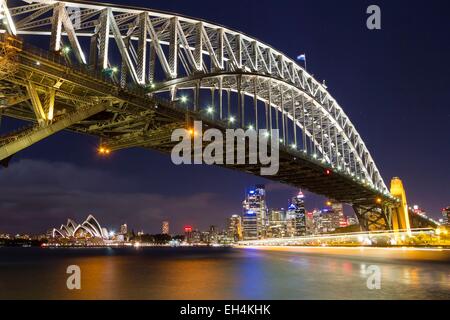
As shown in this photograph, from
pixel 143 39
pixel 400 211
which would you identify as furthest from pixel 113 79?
pixel 400 211

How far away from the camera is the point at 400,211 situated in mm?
96188

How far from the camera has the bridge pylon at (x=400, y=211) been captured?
94.9 m

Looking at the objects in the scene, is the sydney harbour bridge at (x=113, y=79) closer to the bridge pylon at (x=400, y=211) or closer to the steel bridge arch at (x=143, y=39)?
the steel bridge arch at (x=143, y=39)

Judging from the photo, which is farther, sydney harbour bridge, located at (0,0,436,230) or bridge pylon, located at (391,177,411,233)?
bridge pylon, located at (391,177,411,233)

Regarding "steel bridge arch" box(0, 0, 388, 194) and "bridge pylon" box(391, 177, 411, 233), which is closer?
"steel bridge arch" box(0, 0, 388, 194)

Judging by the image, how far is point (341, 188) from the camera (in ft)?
267

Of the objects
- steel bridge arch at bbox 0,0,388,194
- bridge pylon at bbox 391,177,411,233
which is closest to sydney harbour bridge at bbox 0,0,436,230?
steel bridge arch at bbox 0,0,388,194

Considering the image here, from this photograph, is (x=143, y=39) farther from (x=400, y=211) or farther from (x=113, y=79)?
(x=400, y=211)

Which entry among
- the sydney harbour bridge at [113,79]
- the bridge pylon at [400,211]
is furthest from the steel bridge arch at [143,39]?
the bridge pylon at [400,211]

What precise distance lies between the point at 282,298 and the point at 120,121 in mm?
23775

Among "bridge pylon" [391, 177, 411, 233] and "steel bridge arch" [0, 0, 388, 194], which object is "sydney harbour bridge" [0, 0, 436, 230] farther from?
"bridge pylon" [391, 177, 411, 233]

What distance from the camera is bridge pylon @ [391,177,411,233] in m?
94.9

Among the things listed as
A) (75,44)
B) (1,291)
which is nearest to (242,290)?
(1,291)

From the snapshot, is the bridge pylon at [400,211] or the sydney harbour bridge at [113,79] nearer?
the sydney harbour bridge at [113,79]
